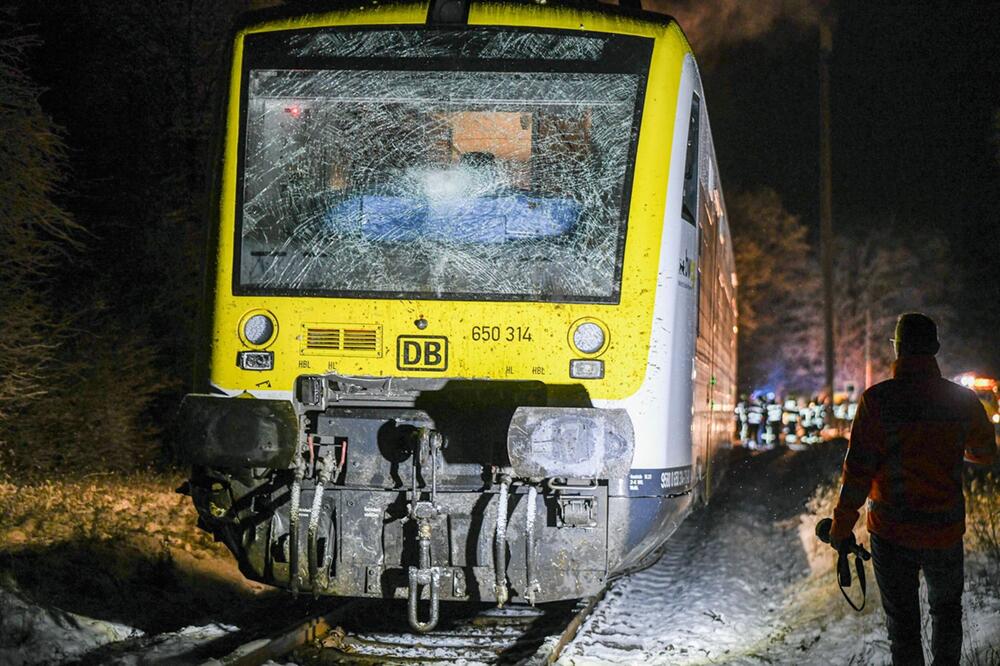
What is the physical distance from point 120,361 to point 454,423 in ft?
27.5

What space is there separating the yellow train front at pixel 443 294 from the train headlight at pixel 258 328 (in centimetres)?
1

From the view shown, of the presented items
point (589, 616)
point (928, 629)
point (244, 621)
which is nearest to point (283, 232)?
point (244, 621)

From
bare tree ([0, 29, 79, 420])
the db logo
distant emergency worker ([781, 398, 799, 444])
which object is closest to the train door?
the db logo

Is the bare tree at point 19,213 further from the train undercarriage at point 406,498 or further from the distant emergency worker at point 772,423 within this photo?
the distant emergency worker at point 772,423

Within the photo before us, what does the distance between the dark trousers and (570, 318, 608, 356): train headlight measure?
1683 millimetres

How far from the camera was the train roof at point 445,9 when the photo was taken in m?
5.89

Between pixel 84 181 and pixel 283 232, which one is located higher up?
pixel 84 181

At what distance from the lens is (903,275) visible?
114 ft

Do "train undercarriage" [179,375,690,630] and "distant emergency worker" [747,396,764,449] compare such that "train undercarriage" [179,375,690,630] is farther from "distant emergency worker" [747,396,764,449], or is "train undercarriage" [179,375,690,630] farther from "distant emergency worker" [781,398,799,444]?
"distant emergency worker" [781,398,799,444]

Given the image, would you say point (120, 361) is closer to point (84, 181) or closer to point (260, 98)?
point (84, 181)

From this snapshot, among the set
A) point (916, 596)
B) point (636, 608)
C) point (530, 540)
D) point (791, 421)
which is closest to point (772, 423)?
point (791, 421)

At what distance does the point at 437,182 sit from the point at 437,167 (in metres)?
0.08

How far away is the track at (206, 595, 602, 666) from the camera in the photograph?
239 inches

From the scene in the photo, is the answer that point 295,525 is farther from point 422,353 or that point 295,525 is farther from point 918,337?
point 918,337
